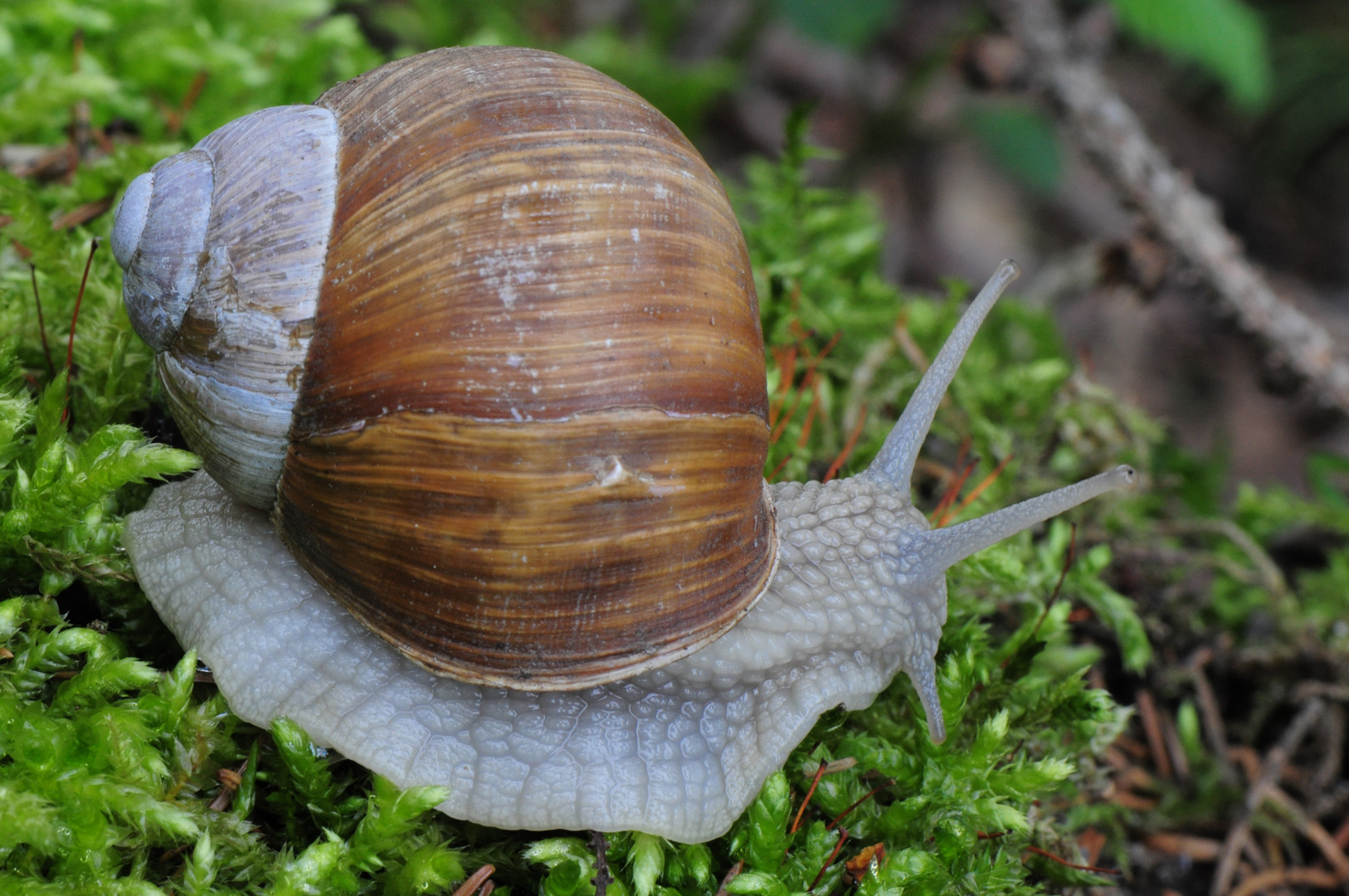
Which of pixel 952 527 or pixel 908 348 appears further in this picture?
pixel 908 348

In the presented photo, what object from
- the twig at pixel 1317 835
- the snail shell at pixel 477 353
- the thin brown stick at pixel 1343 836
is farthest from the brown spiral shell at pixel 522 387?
the thin brown stick at pixel 1343 836

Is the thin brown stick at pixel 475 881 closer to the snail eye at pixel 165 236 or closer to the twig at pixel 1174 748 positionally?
the snail eye at pixel 165 236

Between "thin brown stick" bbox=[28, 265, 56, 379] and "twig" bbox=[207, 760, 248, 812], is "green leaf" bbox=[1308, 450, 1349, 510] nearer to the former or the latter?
"twig" bbox=[207, 760, 248, 812]

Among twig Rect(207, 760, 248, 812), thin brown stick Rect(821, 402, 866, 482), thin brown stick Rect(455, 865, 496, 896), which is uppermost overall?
thin brown stick Rect(821, 402, 866, 482)

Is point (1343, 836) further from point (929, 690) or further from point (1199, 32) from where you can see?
point (1199, 32)

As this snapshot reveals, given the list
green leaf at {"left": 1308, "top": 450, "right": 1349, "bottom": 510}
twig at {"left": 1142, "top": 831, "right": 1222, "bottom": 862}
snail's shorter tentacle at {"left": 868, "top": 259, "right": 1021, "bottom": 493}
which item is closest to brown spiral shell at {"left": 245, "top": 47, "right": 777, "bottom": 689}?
snail's shorter tentacle at {"left": 868, "top": 259, "right": 1021, "bottom": 493}

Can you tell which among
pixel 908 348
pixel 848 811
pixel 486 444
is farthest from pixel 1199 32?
pixel 486 444
